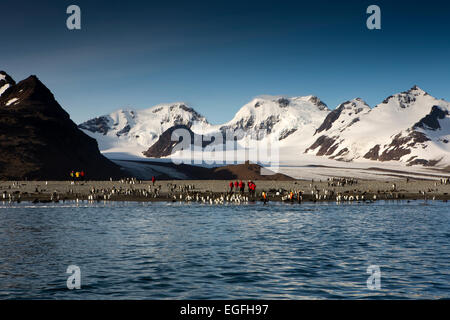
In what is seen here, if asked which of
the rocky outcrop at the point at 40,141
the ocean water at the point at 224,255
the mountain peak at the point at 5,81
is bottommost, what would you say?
the ocean water at the point at 224,255

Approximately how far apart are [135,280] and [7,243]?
45.4 feet

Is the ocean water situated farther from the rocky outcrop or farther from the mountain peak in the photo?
the mountain peak

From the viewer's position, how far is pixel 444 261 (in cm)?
2344

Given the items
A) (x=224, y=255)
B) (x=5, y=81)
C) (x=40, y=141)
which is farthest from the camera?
(x=5, y=81)

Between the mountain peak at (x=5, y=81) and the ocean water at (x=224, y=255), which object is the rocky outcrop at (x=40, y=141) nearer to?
the mountain peak at (x=5, y=81)

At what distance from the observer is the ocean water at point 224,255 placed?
17906mm

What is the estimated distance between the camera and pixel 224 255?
997 inches

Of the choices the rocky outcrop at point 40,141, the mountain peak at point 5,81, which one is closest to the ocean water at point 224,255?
the rocky outcrop at point 40,141

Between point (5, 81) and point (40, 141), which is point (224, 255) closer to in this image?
point (40, 141)

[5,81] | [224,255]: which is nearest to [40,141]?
[5,81]

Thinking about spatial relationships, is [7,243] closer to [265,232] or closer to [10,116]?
[265,232]
